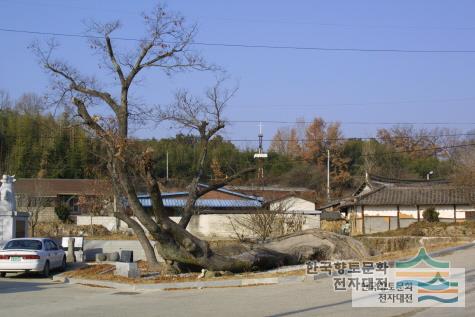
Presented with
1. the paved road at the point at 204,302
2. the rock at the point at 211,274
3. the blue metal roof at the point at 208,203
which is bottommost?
the paved road at the point at 204,302

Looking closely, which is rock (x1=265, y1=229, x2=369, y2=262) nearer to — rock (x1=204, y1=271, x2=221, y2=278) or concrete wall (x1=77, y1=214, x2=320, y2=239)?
rock (x1=204, y1=271, x2=221, y2=278)

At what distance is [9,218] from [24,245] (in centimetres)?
→ 702

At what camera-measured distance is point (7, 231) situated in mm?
28922

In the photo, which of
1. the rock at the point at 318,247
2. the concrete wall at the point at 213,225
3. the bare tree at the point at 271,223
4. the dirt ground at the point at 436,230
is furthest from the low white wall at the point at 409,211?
the rock at the point at 318,247

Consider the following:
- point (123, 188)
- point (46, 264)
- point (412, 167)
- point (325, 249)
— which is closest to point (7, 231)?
point (46, 264)

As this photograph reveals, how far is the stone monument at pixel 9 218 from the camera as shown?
2892cm

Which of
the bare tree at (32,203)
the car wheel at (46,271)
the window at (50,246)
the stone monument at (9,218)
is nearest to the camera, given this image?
the car wheel at (46,271)

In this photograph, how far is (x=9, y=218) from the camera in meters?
28.9

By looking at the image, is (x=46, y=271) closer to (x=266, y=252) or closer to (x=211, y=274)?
(x=211, y=274)

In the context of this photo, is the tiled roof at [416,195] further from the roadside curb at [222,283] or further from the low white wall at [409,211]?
the roadside curb at [222,283]

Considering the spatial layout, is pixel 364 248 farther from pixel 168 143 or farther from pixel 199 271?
pixel 168 143

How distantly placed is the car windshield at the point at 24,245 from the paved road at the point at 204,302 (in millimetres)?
4285

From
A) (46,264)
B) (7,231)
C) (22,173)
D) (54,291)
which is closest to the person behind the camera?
(54,291)

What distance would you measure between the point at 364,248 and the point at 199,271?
23.6 feet
